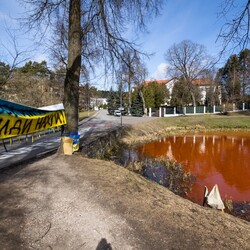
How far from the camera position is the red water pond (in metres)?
7.87

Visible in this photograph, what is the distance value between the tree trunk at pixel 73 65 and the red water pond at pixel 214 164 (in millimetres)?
4506

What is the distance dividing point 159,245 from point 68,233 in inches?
48.2

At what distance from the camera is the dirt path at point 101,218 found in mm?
3147

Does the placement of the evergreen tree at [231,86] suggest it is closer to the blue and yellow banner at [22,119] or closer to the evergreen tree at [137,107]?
the evergreen tree at [137,107]

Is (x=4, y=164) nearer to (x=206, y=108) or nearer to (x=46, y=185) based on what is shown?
(x=46, y=185)

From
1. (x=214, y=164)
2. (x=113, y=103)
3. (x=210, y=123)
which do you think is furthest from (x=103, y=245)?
(x=113, y=103)

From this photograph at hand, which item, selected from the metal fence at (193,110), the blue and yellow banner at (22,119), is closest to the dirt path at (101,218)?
the blue and yellow banner at (22,119)

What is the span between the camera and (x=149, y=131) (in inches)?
835

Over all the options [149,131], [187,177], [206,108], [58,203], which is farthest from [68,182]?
[206,108]

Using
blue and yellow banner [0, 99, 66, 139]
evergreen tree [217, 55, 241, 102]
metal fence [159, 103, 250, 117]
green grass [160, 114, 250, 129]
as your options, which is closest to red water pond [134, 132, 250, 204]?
blue and yellow banner [0, 99, 66, 139]

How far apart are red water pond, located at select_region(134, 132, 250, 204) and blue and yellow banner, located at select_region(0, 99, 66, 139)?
478 centimetres

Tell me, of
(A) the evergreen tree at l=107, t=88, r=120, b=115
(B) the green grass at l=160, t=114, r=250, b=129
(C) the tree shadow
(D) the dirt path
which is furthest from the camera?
(A) the evergreen tree at l=107, t=88, r=120, b=115

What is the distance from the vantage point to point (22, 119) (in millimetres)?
5855

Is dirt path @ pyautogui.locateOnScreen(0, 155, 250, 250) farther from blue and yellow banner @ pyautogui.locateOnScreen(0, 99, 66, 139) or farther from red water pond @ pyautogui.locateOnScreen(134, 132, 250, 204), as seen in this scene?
red water pond @ pyautogui.locateOnScreen(134, 132, 250, 204)
